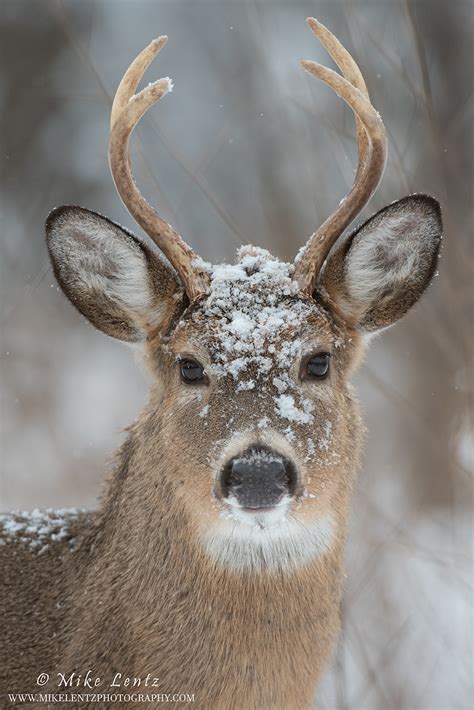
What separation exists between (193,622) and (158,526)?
342mm

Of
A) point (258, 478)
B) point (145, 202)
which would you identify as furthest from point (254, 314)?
point (258, 478)

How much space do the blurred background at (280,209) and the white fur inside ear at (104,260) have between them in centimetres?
99

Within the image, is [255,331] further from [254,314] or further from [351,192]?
[351,192]

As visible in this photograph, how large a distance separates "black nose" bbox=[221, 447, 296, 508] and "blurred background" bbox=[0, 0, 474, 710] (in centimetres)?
158

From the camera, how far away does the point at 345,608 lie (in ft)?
20.2

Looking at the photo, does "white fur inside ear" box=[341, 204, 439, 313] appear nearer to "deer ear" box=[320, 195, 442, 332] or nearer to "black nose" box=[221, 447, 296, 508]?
"deer ear" box=[320, 195, 442, 332]

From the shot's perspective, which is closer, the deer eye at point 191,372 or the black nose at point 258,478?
the black nose at point 258,478

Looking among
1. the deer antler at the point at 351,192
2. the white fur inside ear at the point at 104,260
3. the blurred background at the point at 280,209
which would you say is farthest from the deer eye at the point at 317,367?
the blurred background at the point at 280,209

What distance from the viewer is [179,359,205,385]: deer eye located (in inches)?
141

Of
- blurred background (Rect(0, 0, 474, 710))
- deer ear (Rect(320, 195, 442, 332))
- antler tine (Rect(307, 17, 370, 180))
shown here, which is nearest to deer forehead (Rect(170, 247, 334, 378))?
deer ear (Rect(320, 195, 442, 332))

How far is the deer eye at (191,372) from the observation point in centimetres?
359

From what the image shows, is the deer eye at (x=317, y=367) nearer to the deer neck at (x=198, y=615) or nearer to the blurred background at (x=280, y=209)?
the deer neck at (x=198, y=615)

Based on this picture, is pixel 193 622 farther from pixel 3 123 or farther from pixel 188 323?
pixel 3 123

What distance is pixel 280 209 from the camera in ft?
32.5
